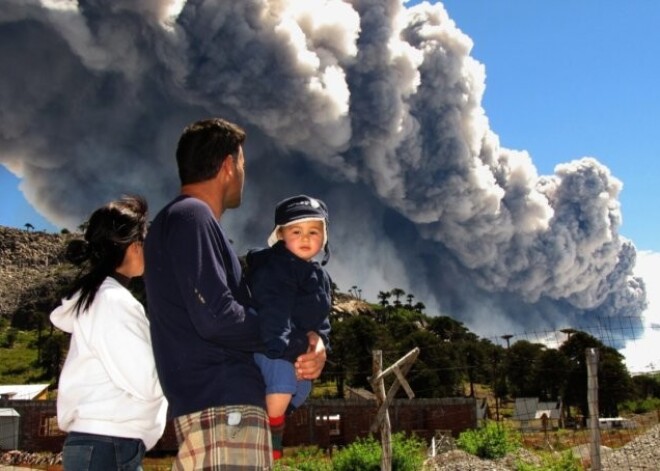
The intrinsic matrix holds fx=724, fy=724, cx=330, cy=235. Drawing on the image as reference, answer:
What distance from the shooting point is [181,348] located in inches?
93.2

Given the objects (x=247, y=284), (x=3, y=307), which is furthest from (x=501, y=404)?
(x=3, y=307)

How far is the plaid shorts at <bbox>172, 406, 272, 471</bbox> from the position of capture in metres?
2.24

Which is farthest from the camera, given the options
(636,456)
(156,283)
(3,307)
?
(3,307)

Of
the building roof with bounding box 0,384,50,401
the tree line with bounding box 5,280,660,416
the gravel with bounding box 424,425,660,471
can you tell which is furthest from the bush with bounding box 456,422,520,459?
the building roof with bounding box 0,384,50,401

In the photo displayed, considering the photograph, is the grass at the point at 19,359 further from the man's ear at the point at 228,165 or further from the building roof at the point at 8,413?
the man's ear at the point at 228,165

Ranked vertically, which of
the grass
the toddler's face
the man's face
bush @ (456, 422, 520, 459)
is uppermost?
the grass

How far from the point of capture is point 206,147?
105 inches

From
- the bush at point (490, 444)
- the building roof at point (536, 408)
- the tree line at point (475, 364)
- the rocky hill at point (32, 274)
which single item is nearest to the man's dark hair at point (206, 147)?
the bush at point (490, 444)

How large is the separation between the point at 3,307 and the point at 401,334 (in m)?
82.8

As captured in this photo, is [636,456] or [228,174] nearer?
[228,174]

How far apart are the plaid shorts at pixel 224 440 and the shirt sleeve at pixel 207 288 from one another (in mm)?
218

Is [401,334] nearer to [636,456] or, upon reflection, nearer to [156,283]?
[636,456]

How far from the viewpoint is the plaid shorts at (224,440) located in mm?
2236

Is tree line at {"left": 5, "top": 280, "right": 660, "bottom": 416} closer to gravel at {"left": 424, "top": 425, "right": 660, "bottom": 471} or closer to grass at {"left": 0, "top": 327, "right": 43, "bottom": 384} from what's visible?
grass at {"left": 0, "top": 327, "right": 43, "bottom": 384}
